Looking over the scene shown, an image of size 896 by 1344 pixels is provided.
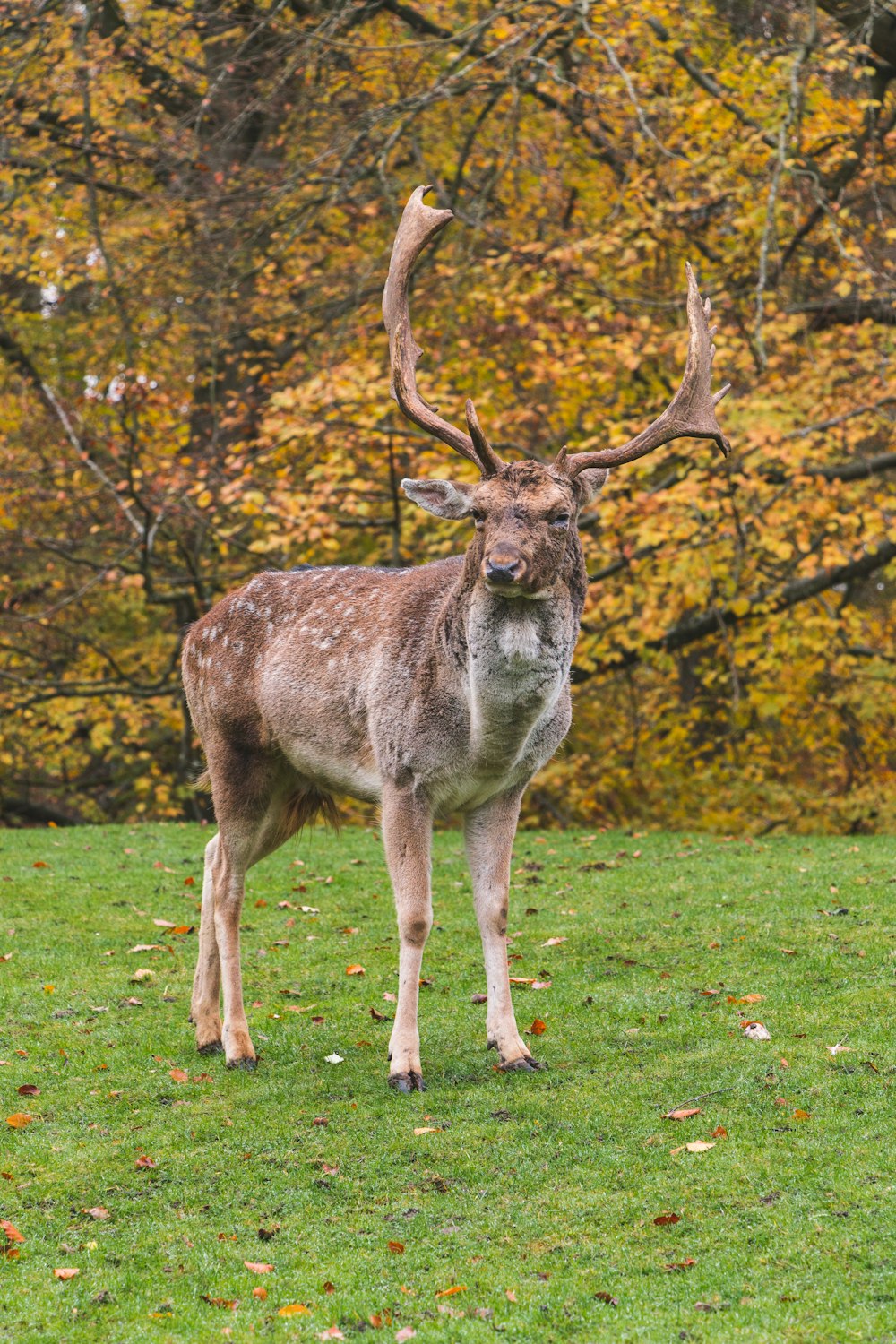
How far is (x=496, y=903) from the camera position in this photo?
7.08 meters

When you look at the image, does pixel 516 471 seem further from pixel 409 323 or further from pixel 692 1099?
pixel 692 1099

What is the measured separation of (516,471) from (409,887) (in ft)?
6.48

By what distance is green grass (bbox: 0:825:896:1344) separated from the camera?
15.5 feet

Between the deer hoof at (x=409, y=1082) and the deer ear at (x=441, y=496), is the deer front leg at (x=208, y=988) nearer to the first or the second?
the deer hoof at (x=409, y=1082)

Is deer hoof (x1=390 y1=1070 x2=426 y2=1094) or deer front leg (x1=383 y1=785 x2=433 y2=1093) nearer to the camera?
deer hoof (x1=390 y1=1070 x2=426 y2=1094)

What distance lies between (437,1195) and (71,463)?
648 inches

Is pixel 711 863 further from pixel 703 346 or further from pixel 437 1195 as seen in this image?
pixel 437 1195

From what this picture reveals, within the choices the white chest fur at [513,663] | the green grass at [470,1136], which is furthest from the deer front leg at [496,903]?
the white chest fur at [513,663]

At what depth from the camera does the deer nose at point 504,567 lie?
19.3 ft

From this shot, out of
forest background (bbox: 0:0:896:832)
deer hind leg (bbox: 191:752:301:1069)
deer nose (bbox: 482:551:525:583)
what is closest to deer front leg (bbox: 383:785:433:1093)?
deer hind leg (bbox: 191:752:301:1069)

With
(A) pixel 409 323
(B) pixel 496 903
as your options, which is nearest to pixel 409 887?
(B) pixel 496 903

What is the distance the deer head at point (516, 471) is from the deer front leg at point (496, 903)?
140cm

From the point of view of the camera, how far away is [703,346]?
7086mm

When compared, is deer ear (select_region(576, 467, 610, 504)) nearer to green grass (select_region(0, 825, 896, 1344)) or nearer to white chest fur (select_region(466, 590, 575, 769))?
white chest fur (select_region(466, 590, 575, 769))
